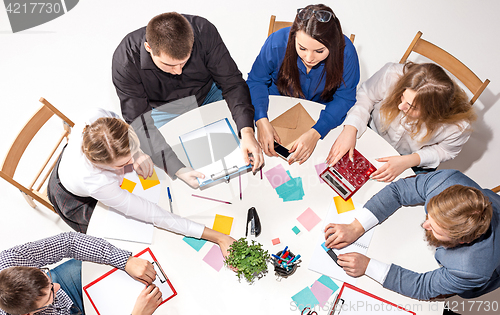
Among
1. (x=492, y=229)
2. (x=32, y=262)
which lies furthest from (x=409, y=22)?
(x=32, y=262)

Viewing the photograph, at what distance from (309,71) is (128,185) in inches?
44.5

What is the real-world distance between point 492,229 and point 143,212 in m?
1.48

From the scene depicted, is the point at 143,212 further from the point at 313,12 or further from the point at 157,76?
the point at 313,12

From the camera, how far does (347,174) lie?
161cm

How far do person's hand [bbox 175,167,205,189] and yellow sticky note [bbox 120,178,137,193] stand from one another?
234 mm

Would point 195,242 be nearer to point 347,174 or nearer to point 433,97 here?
point 347,174

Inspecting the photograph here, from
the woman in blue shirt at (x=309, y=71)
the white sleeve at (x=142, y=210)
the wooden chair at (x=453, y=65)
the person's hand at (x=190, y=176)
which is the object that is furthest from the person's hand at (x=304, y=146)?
the wooden chair at (x=453, y=65)

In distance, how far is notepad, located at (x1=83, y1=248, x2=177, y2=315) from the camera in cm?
138

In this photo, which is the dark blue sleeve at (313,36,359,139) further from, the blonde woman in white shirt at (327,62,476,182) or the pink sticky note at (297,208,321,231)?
the pink sticky note at (297,208,321,231)

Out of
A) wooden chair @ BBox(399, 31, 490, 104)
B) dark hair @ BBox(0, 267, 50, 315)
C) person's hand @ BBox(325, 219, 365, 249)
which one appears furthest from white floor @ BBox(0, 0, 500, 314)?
person's hand @ BBox(325, 219, 365, 249)

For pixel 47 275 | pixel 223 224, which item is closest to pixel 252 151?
pixel 223 224

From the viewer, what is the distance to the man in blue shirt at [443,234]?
48.8 inches

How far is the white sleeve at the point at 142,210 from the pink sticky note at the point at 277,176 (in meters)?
0.40

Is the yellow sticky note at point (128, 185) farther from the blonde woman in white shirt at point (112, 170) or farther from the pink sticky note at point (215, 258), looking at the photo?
the pink sticky note at point (215, 258)
